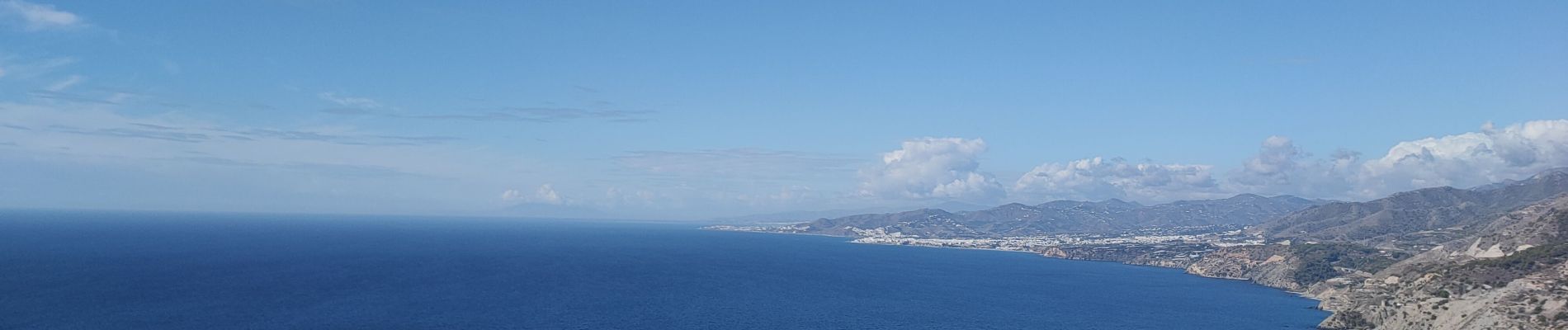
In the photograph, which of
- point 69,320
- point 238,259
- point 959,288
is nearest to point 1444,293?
point 959,288

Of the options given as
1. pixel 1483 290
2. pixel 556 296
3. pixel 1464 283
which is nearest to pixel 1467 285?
pixel 1464 283

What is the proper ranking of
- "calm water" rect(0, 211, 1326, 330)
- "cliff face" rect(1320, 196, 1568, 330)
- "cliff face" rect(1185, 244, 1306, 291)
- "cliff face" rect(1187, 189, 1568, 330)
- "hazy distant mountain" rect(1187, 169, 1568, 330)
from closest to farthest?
"cliff face" rect(1320, 196, 1568, 330)
"cliff face" rect(1187, 189, 1568, 330)
"hazy distant mountain" rect(1187, 169, 1568, 330)
"calm water" rect(0, 211, 1326, 330)
"cliff face" rect(1185, 244, 1306, 291)

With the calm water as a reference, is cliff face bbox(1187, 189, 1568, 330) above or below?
above

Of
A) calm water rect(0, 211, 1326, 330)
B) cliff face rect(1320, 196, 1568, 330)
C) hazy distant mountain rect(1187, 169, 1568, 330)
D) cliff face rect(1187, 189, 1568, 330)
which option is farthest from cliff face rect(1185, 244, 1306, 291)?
cliff face rect(1320, 196, 1568, 330)

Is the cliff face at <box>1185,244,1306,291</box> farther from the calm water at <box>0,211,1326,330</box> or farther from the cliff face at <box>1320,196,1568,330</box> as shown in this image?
the cliff face at <box>1320,196,1568,330</box>

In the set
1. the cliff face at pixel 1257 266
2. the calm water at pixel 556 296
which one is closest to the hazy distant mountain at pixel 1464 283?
the cliff face at pixel 1257 266

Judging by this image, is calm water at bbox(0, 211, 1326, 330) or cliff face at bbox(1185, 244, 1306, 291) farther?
cliff face at bbox(1185, 244, 1306, 291)

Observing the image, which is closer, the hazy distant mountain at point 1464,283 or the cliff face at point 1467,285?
the cliff face at point 1467,285

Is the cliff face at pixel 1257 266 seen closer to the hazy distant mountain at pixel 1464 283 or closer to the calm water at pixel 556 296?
the hazy distant mountain at pixel 1464 283

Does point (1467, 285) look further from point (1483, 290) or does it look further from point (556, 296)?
point (556, 296)

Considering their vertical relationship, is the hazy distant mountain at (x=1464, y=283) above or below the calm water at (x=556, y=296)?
above

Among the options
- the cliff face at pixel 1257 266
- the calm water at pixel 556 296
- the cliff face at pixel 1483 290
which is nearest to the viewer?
the cliff face at pixel 1483 290

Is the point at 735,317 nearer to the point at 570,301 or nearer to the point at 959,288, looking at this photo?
the point at 570,301
